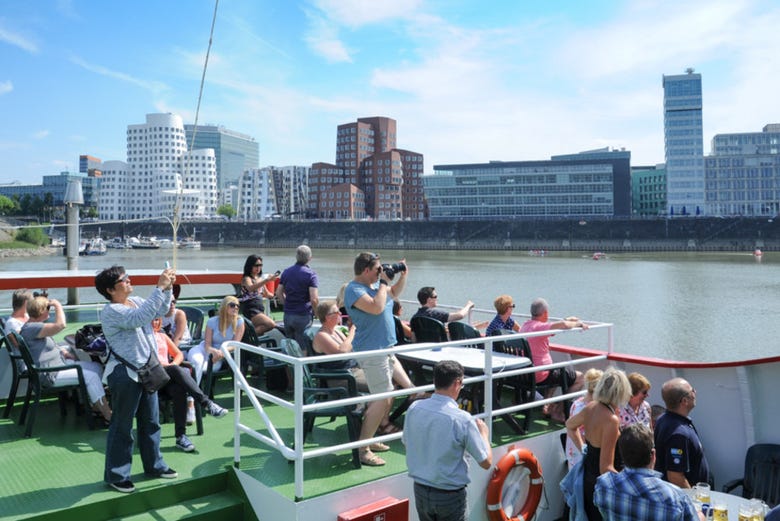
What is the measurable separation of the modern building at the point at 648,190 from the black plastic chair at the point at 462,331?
165 metres

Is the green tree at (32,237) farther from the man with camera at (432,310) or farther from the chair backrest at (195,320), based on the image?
the man with camera at (432,310)

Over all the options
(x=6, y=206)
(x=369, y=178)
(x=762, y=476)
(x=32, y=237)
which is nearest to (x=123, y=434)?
(x=762, y=476)

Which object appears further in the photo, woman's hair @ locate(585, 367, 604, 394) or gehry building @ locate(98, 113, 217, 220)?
gehry building @ locate(98, 113, 217, 220)

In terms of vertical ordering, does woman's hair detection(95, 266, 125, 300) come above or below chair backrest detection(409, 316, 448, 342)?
above

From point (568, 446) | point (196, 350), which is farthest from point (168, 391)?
point (568, 446)

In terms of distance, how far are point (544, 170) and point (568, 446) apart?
139 metres

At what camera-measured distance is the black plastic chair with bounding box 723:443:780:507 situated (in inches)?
224

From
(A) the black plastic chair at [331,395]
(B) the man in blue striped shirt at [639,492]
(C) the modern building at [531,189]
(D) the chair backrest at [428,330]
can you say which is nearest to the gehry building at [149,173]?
(C) the modern building at [531,189]

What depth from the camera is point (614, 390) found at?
447 centimetres

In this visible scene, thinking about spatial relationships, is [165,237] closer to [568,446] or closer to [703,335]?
[703,335]

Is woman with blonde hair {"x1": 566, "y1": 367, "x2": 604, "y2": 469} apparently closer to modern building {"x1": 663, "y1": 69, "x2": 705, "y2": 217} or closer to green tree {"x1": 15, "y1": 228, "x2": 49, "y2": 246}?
green tree {"x1": 15, "y1": 228, "x2": 49, "y2": 246}

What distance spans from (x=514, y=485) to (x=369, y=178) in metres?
160

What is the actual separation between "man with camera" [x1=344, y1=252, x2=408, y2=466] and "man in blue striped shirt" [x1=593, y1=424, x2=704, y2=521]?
1954mm

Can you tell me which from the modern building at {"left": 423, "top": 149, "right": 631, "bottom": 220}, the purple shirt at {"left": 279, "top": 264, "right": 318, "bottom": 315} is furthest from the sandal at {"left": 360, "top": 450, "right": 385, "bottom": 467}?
the modern building at {"left": 423, "top": 149, "right": 631, "bottom": 220}
